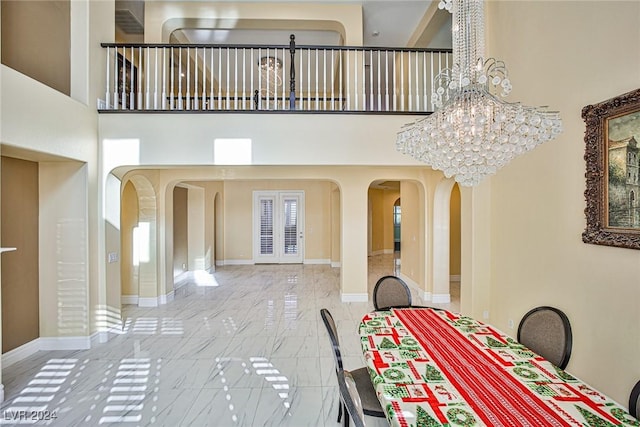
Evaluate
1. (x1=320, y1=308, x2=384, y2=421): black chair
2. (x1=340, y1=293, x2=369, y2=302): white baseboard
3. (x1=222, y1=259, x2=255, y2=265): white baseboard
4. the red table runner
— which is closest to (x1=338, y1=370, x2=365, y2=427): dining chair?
(x1=320, y1=308, x2=384, y2=421): black chair

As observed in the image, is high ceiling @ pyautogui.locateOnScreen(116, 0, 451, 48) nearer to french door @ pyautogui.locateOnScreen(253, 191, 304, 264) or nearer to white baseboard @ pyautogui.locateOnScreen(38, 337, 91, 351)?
french door @ pyautogui.locateOnScreen(253, 191, 304, 264)

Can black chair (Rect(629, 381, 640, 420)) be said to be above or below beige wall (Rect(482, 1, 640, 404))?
below

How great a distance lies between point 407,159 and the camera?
387 centimetres

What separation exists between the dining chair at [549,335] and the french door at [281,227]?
7.79m

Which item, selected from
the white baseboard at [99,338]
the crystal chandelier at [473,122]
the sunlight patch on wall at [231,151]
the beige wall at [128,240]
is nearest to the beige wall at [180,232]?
the beige wall at [128,240]

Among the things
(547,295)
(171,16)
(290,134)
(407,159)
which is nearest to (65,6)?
(171,16)

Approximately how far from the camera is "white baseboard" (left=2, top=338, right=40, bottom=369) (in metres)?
3.31

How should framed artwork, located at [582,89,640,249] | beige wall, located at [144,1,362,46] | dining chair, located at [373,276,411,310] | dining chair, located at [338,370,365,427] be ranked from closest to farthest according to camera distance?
1. dining chair, located at [338,370,365,427]
2. framed artwork, located at [582,89,640,249]
3. dining chair, located at [373,276,411,310]
4. beige wall, located at [144,1,362,46]

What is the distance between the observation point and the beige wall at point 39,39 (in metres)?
3.36

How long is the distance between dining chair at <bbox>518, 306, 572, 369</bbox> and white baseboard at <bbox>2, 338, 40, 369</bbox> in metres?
4.92

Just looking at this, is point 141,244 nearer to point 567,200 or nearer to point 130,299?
point 130,299

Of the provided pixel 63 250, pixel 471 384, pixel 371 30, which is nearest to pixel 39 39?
pixel 63 250

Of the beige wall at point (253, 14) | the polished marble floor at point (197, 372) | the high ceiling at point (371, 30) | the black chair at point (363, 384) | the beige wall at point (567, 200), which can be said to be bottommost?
the polished marble floor at point (197, 372)

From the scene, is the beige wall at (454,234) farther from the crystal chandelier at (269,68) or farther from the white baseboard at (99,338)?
the white baseboard at (99,338)
